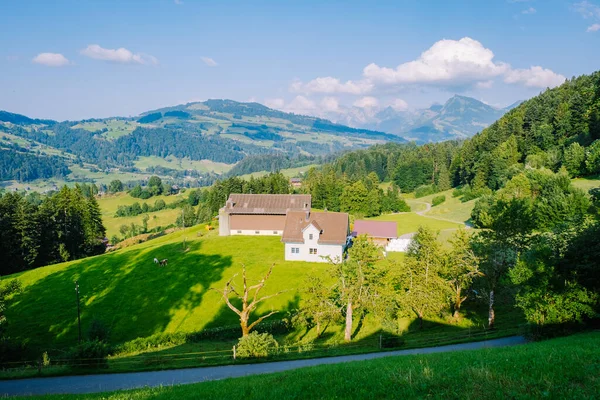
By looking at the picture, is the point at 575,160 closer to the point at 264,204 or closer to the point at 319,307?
the point at 264,204

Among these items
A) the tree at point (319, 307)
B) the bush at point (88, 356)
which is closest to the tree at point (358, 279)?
the tree at point (319, 307)

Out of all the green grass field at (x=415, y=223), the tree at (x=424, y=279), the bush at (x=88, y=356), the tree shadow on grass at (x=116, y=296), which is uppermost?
the tree at (x=424, y=279)

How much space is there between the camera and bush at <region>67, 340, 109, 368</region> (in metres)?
24.2

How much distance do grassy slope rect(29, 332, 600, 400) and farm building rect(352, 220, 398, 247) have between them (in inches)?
2226

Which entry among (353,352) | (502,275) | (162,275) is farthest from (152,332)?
(502,275)

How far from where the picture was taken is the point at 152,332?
128ft

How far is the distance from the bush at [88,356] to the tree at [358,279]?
1892cm

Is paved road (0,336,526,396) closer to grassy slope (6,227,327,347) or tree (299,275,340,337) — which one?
tree (299,275,340,337)

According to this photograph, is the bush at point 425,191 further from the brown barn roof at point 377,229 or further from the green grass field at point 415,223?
the brown barn roof at point 377,229

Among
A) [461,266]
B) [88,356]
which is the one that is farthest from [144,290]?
[461,266]

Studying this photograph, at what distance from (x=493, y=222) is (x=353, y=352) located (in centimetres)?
1589

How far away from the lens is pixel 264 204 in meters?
76.2

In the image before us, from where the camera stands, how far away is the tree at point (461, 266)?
33781 millimetres

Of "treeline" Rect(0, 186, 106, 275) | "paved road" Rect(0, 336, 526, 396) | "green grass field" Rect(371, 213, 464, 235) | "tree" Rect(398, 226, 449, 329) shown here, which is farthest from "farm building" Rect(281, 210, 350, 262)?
"treeline" Rect(0, 186, 106, 275)
